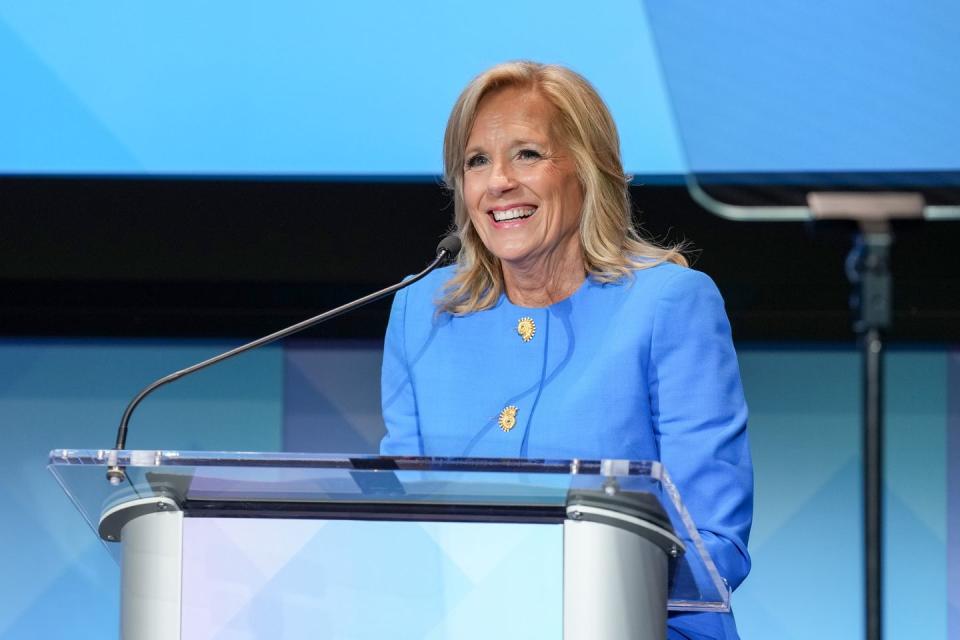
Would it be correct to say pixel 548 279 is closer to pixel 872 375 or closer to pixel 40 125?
pixel 872 375

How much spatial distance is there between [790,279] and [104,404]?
1.66 metres

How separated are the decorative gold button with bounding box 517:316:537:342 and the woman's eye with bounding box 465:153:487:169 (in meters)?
0.27

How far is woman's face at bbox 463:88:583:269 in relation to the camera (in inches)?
81.4

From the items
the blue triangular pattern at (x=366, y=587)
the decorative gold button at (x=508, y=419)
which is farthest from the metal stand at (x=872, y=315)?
the decorative gold button at (x=508, y=419)

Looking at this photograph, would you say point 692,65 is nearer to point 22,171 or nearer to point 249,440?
point 22,171

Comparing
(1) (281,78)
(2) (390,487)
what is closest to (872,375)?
(2) (390,487)

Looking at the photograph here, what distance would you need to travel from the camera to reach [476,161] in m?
2.13

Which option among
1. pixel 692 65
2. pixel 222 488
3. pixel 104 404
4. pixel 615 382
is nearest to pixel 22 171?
pixel 104 404

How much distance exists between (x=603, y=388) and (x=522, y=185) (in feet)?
1.22

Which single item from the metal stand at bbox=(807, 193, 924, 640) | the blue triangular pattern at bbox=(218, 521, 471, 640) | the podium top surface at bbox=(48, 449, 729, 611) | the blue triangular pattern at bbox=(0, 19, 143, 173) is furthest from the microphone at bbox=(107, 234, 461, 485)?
the blue triangular pattern at bbox=(0, 19, 143, 173)

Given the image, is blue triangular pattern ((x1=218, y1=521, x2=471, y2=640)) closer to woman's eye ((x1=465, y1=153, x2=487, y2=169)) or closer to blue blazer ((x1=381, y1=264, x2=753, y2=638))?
blue blazer ((x1=381, y1=264, x2=753, y2=638))

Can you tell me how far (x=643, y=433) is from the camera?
6.10ft

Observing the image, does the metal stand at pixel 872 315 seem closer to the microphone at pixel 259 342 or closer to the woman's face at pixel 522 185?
the microphone at pixel 259 342

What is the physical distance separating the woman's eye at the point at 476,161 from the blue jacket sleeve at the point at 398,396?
23 cm
